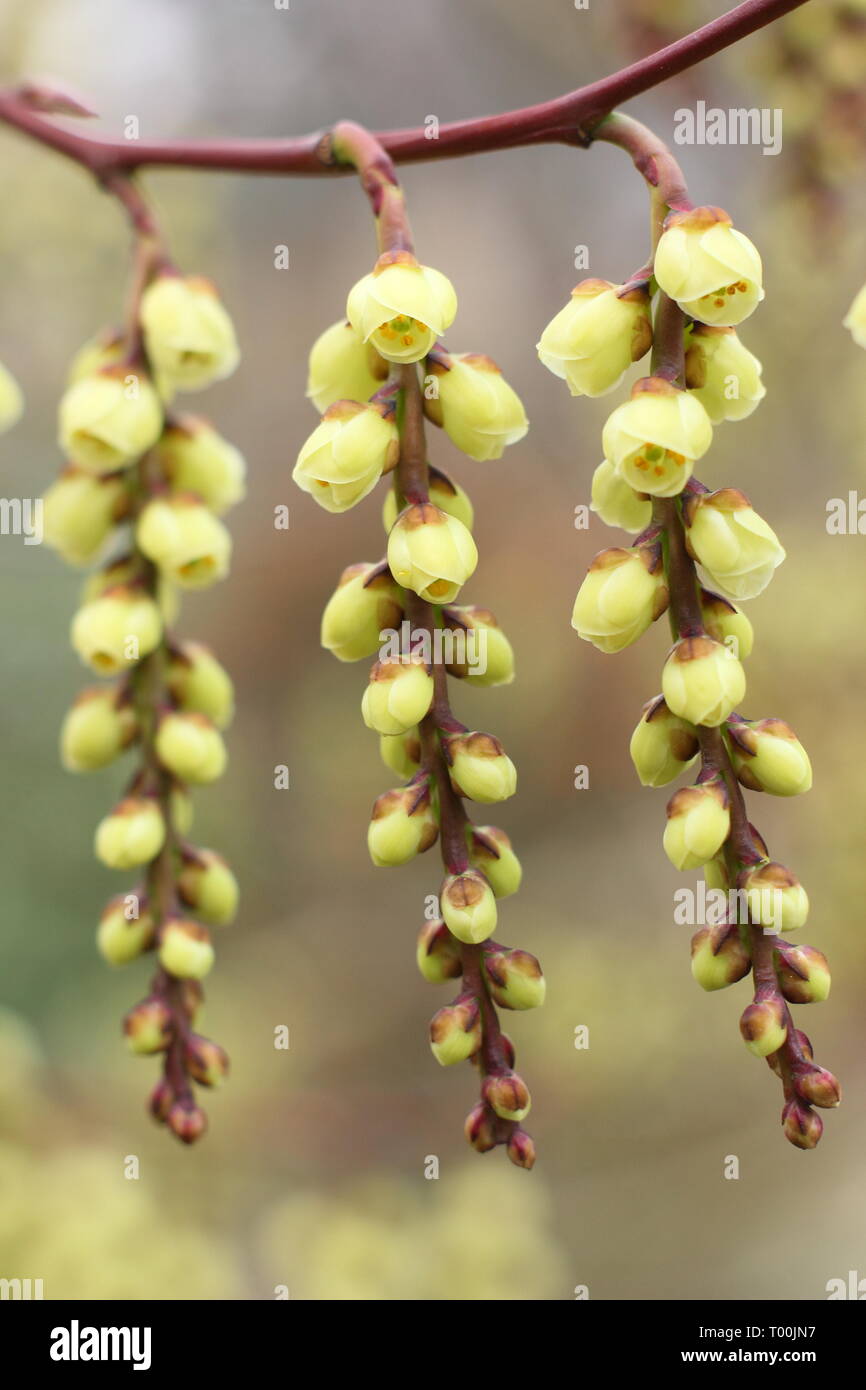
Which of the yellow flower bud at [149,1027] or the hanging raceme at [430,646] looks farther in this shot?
the yellow flower bud at [149,1027]

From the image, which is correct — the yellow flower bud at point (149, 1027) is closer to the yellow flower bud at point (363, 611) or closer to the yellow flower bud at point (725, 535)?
the yellow flower bud at point (363, 611)

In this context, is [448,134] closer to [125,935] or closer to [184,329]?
[184,329]

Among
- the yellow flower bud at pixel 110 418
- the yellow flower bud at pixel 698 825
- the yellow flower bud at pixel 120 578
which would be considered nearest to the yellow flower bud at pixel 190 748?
the yellow flower bud at pixel 120 578

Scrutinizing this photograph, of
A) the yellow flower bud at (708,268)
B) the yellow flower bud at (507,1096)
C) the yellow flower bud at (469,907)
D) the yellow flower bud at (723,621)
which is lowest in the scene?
the yellow flower bud at (507,1096)

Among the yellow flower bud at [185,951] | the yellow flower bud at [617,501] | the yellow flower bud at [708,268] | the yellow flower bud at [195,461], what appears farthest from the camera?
the yellow flower bud at [195,461]

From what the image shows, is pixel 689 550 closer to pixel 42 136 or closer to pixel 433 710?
pixel 433 710

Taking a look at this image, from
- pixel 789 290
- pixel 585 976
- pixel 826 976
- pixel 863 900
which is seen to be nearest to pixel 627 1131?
pixel 585 976

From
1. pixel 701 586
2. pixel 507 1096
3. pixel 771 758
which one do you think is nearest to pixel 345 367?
pixel 701 586

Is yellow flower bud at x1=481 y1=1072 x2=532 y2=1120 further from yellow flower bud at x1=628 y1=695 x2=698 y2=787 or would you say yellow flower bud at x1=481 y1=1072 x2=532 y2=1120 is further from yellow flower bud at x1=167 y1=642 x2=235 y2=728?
yellow flower bud at x1=167 y1=642 x2=235 y2=728
